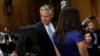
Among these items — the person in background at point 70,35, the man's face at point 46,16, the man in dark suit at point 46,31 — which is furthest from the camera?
the man's face at point 46,16

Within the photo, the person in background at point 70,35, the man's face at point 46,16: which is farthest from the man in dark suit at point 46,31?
the person in background at point 70,35

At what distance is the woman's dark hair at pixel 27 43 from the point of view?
7.95 feet

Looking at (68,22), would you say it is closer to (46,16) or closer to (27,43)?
(27,43)

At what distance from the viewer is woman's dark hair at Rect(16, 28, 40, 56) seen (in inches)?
95.4

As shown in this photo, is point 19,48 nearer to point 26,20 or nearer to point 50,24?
point 50,24

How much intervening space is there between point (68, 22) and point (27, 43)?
42 centimetres

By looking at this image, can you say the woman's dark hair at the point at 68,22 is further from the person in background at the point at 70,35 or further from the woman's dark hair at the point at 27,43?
the woman's dark hair at the point at 27,43

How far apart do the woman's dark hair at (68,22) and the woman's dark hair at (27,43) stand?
0.27m

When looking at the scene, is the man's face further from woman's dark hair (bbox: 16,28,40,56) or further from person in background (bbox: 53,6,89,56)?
woman's dark hair (bbox: 16,28,40,56)

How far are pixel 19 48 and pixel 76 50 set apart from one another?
0.50m

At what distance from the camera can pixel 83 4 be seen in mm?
8797

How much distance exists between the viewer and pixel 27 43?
2451 millimetres

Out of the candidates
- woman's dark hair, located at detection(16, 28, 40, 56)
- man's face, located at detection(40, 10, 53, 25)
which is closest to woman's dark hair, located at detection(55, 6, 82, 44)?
woman's dark hair, located at detection(16, 28, 40, 56)

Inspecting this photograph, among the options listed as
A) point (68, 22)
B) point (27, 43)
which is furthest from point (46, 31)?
point (27, 43)
